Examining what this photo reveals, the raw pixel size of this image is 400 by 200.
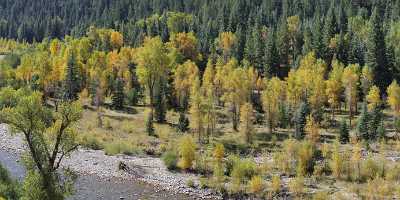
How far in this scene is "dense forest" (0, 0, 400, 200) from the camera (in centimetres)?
5984

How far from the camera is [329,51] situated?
383 ft

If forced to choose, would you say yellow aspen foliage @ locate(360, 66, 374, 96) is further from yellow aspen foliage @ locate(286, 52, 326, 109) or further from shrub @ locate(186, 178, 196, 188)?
shrub @ locate(186, 178, 196, 188)

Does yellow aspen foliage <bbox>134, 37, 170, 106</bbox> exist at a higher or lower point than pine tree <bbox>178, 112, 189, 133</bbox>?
higher

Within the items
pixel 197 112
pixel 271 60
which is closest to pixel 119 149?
pixel 197 112

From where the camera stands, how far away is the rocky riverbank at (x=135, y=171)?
62.8 metres

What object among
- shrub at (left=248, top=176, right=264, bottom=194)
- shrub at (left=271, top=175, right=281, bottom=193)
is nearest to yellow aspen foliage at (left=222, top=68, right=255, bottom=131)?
shrub at (left=271, top=175, right=281, bottom=193)

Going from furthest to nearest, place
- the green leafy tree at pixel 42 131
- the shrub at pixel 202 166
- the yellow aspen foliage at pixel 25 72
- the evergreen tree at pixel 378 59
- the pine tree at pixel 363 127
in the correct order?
the yellow aspen foliage at pixel 25 72 → the evergreen tree at pixel 378 59 → the pine tree at pixel 363 127 → the shrub at pixel 202 166 → the green leafy tree at pixel 42 131

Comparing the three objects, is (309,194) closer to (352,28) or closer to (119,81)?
(119,81)

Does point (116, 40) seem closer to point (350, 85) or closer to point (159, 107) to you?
point (159, 107)

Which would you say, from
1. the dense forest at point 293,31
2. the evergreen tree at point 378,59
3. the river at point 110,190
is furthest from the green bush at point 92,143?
the evergreen tree at point 378,59

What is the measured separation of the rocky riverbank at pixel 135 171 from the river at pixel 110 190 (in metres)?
1.03

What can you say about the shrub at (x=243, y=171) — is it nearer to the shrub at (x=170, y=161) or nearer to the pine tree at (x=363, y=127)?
the shrub at (x=170, y=161)

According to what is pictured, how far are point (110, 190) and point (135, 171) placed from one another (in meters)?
7.46

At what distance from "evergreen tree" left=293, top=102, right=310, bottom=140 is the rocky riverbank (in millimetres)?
20486
